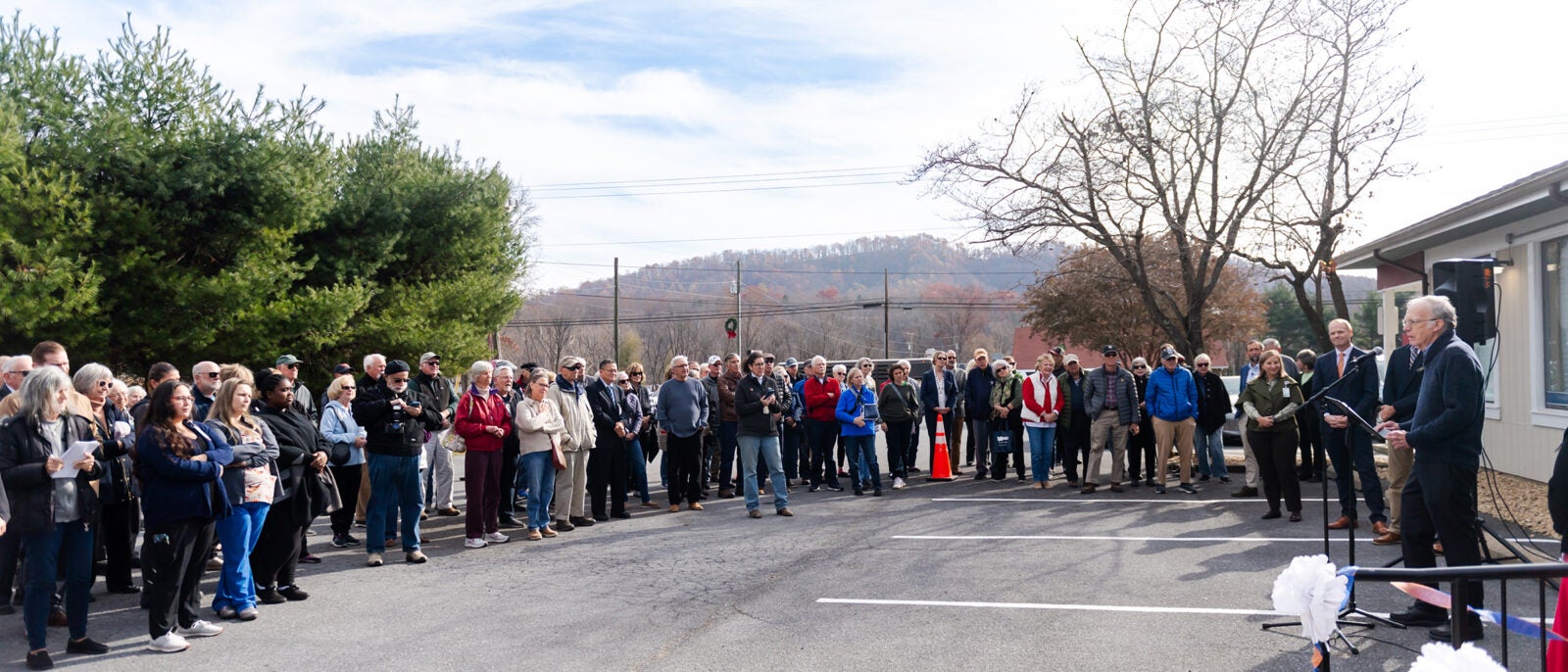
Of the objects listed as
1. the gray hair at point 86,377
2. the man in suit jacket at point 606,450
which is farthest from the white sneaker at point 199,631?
the man in suit jacket at point 606,450

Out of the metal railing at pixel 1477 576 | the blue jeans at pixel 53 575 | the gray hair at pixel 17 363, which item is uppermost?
the gray hair at pixel 17 363

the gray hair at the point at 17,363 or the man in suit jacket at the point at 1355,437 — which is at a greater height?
the gray hair at the point at 17,363

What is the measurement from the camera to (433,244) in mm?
20672

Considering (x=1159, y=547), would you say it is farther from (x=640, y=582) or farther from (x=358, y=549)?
(x=358, y=549)

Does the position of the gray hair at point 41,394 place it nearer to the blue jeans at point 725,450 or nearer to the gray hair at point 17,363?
the gray hair at point 17,363

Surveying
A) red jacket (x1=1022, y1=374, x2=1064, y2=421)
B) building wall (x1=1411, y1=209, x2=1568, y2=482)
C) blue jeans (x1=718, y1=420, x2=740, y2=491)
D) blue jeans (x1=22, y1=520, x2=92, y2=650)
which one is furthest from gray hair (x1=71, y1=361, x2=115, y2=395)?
building wall (x1=1411, y1=209, x2=1568, y2=482)

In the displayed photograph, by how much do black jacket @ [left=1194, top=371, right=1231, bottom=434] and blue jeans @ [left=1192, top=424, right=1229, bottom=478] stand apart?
0.65 ft

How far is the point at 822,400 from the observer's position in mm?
13789

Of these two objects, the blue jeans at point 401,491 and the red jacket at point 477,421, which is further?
the red jacket at point 477,421

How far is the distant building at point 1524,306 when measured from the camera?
36.9 feet

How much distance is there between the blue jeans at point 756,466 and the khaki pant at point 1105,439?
13.7 feet

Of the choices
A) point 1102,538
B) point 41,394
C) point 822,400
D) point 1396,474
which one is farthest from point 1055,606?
point 822,400

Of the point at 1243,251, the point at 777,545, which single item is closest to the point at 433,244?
the point at 777,545

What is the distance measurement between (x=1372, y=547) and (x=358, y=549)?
9.22 meters
